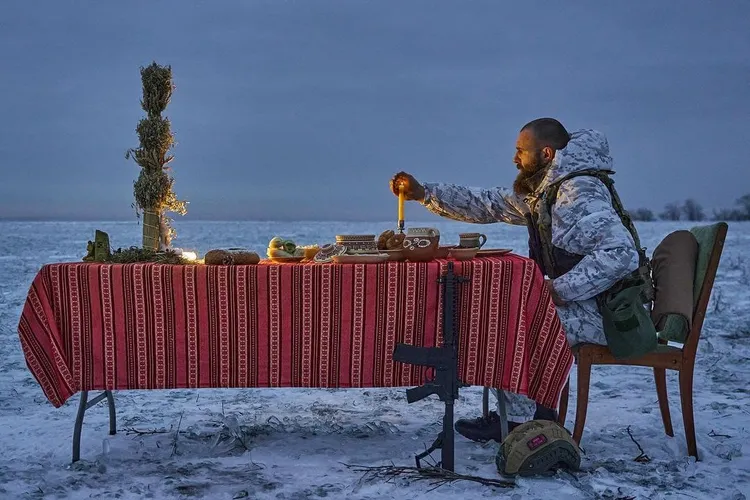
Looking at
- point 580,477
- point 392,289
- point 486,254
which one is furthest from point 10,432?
point 580,477

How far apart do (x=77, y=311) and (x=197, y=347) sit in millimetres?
685

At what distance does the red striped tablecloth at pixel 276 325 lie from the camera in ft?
12.9

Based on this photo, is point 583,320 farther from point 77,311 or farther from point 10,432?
point 10,432

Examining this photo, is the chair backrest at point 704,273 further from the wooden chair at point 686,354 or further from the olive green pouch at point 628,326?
the olive green pouch at point 628,326

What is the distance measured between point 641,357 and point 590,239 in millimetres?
739

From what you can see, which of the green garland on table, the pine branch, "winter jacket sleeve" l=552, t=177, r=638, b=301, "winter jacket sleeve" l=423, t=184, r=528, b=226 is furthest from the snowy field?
"winter jacket sleeve" l=423, t=184, r=528, b=226

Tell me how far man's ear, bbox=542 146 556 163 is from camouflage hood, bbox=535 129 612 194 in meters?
0.12

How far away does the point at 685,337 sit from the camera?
4.25m

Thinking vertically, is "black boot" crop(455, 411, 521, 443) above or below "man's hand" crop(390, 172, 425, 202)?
below

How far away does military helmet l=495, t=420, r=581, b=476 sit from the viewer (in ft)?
12.5

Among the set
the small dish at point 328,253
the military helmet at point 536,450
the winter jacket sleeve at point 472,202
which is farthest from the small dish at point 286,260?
the military helmet at point 536,450

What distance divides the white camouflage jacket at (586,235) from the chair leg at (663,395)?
1.88 ft

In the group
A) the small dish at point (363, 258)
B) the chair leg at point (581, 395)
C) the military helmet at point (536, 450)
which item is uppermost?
the small dish at point (363, 258)

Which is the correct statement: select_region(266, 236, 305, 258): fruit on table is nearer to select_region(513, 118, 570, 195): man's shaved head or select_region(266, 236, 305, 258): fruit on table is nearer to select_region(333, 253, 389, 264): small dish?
select_region(333, 253, 389, 264): small dish
